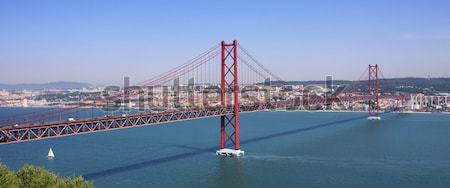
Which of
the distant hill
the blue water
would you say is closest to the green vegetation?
the blue water

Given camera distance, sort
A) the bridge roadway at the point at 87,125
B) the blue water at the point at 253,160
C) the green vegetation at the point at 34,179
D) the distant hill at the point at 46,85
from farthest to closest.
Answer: the distant hill at the point at 46,85 → the blue water at the point at 253,160 → the bridge roadway at the point at 87,125 → the green vegetation at the point at 34,179

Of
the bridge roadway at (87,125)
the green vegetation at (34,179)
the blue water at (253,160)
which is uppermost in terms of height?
the bridge roadway at (87,125)

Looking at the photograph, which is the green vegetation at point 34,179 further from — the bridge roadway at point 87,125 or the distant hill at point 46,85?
the distant hill at point 46,85

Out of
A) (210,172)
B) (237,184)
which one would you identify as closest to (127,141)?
(210,172)

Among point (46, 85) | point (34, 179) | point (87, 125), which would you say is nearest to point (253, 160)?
point (87, 125)

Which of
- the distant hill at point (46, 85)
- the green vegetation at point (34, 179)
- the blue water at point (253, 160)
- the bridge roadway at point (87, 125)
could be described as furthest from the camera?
the distant hill at point (46, 85)

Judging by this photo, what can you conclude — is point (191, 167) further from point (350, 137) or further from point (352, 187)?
point (350, 137)

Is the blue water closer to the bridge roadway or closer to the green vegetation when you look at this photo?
the bridge roadway

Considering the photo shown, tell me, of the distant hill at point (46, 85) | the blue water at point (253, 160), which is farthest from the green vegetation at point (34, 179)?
the distant hill at point (46, 85)
